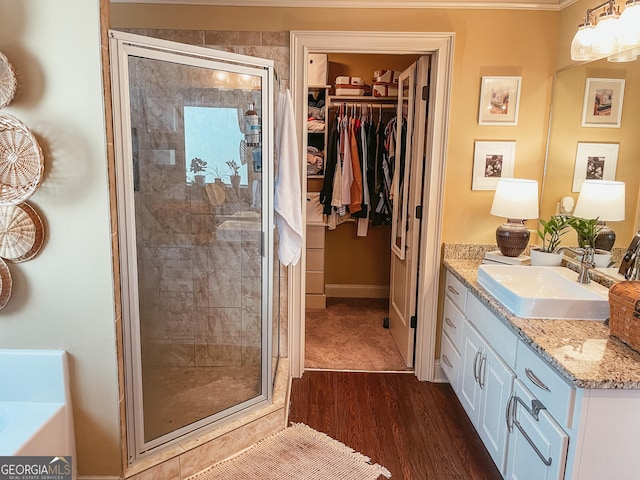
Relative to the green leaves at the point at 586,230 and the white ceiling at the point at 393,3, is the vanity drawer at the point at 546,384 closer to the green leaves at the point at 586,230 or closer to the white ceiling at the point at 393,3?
the green leaves at the point at 586,230

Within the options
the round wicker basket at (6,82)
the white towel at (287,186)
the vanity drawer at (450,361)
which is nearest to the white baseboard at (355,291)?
the vanity drawer at (450,361)

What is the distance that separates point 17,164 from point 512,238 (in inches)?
95.3

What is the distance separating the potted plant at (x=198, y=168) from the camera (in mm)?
2436

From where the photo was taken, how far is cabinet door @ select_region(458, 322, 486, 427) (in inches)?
89.4

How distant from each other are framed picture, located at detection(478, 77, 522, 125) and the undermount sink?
35.9 inches

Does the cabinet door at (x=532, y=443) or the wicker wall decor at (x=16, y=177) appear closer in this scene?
the cabinet door at (x=532, y=443)

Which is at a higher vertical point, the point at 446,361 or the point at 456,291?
the point at 456,291

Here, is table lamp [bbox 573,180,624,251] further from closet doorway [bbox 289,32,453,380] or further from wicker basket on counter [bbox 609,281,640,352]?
closet doorway [bbox 289,32,453,380]

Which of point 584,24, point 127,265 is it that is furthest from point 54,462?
point 584,24

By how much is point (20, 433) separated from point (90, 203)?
2.81 ft

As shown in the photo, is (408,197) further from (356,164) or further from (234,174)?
(234,174)

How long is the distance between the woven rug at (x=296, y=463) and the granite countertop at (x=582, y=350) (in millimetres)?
1006

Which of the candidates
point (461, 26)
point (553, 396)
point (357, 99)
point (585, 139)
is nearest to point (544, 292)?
point (553, 396)

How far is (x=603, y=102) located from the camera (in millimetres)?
2307
